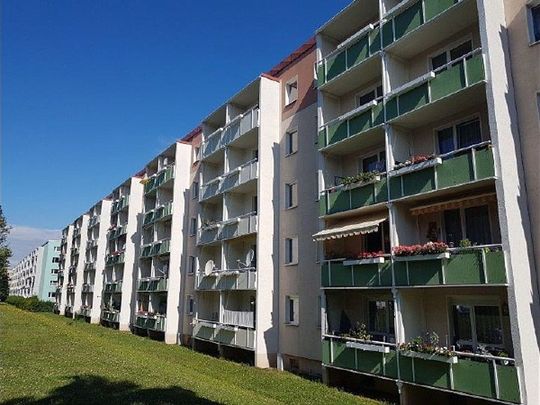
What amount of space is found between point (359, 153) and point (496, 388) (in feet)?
37.5

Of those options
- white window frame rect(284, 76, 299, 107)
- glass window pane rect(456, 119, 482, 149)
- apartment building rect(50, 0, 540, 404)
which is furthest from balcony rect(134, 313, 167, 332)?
glass window pane rect(456, 119, 482, 149)

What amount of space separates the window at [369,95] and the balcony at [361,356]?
10727mm

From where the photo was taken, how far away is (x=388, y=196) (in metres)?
17.2

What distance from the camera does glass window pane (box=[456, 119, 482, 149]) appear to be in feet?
52.8

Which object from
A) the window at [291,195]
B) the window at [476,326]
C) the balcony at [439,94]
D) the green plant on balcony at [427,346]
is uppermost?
the balcony at [439,94]

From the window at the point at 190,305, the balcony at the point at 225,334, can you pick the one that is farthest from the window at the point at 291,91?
the window at the point at 190,305

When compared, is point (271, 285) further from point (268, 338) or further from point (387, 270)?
point (387, 270)

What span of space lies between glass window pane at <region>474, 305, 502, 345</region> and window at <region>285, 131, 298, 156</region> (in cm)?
1322

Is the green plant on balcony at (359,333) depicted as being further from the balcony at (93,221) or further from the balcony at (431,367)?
the balcony at (93,221)

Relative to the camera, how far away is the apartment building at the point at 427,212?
13539 mm

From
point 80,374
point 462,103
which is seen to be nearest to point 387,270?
point 462,103

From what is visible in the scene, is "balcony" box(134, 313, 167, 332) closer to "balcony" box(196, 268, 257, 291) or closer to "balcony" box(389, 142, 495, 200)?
"balcony" box(196, 268, 257, 291)

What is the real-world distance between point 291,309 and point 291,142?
9.14m

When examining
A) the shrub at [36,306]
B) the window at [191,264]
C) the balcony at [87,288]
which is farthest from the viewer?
the shrub at [36,306]
